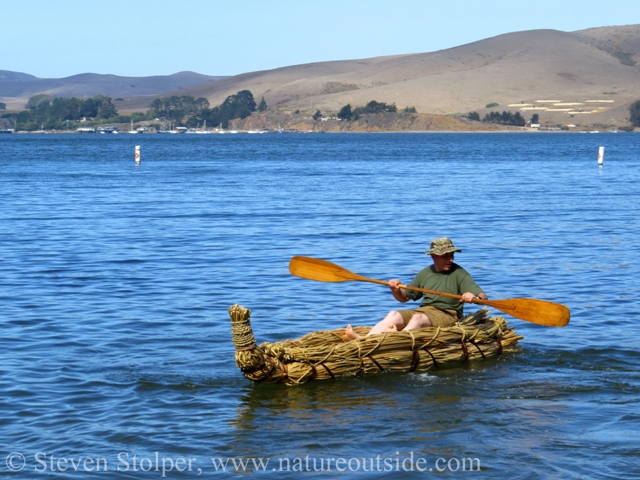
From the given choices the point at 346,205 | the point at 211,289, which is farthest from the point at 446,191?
the point at 211,289

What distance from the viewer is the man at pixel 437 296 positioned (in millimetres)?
13438

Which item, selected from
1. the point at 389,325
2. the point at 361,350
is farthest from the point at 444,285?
the point at 361,350

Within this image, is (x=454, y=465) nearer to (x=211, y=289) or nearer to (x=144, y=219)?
(x=211, y=289)

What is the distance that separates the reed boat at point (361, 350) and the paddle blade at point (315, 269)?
1.40 metres

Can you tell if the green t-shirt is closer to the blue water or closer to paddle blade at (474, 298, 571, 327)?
paddle blade at (474, 298, 571, 327)

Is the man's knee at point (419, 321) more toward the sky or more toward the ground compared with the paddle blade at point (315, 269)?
more toward the ground

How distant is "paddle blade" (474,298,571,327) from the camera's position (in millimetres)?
13930

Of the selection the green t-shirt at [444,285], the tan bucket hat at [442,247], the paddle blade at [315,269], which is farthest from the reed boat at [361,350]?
the paddle blade at [315,269]

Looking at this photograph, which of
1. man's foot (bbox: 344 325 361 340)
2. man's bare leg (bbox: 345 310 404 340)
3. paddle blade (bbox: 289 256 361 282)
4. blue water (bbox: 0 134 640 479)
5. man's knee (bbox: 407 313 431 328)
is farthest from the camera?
paddle blade (bbox: 289 256 361 282)

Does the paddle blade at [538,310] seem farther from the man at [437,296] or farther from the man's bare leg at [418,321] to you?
the man's bare leg at [418,321]

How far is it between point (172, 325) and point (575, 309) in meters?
7.21

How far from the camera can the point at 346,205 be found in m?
38.1

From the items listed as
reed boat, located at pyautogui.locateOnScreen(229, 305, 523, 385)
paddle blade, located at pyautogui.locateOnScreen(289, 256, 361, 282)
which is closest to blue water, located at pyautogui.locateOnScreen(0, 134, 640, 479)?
reed boat, located at pyautogui.locateOnScreen(229, 305, 523, 385)

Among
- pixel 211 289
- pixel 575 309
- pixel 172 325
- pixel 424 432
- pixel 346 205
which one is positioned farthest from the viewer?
pixel 346 205
